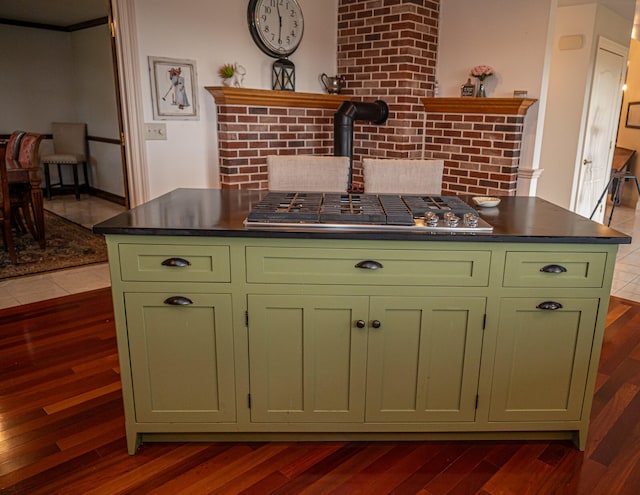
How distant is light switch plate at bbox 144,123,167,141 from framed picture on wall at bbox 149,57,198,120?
0.20 ft

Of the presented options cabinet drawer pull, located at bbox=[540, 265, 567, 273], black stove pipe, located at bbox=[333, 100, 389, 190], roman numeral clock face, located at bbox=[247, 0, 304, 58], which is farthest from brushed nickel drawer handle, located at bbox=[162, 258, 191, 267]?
roman numeral clock face, located at bbox=[247, 0, 304, 58]

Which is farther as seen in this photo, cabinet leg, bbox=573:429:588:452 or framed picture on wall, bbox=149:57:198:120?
framed picture on wall, bbox=149:57:198:120

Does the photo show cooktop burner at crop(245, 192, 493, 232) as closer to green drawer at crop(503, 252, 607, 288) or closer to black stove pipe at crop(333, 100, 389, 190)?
green drawer at crop(503, 252, 607, 288)

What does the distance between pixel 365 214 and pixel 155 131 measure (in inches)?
88.5

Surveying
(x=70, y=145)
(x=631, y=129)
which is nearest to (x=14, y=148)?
(x=70, y=145)

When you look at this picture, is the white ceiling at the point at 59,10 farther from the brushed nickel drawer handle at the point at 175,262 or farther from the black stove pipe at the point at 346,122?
the brushed nickel drawer handle at the point at 175,262

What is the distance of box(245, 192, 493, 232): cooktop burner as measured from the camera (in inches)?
69.0

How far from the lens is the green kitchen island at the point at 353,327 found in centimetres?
173

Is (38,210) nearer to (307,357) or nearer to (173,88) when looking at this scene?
(173,88)

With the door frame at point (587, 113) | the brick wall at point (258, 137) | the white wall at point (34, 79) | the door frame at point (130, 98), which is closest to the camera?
the door frame at point (130, 98)

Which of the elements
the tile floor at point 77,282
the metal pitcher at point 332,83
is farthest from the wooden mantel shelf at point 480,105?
the tile floor at point 77,282

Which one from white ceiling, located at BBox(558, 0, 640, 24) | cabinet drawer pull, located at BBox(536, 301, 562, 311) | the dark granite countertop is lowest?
cabinet drawer pull, located at BBox(536, 301, 562, 311)

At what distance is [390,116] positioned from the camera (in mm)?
4277

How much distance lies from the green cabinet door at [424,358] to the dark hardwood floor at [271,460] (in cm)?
18
